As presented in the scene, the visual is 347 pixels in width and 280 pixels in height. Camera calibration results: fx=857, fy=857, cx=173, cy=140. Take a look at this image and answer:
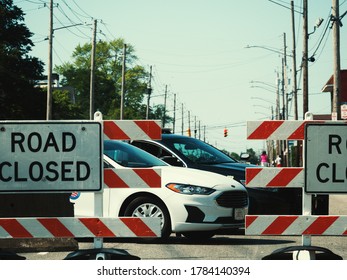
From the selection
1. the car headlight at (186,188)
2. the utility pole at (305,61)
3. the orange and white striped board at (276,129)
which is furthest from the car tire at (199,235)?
the utility pole at (305,61)

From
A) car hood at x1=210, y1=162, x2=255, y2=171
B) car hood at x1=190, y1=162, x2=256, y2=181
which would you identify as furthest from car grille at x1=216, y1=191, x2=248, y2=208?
car hood at x1=210, y1=162, x2=255, y2=171

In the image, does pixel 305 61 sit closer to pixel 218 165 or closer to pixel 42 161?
pixel 218 165

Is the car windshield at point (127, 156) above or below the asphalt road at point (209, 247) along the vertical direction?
above

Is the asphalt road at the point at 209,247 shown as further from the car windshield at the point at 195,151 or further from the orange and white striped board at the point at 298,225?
the orange and white striped board at the point at 298,225

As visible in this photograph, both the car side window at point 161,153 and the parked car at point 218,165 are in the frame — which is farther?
the car side window at point 161,153

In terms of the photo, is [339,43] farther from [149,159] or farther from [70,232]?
[70,232]

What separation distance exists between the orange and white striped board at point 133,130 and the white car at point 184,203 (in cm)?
492

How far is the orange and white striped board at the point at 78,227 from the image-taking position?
301 inches

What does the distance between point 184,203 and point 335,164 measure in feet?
16.6

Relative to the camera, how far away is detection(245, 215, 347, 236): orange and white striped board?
312 inches

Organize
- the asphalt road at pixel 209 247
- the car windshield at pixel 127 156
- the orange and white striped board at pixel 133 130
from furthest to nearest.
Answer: the car windshield at pixel 127 156
the asphalt road at pixel 209 247
the orange and white striped board at pixel 133 130

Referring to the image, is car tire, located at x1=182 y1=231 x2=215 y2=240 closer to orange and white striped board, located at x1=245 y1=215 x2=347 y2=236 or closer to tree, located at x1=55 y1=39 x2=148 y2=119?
orange and white striped board, located at x1=245 y1=215 x2=347 y2=236

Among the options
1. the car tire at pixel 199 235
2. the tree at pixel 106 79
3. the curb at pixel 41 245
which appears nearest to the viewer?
the curb at pixel 41 245

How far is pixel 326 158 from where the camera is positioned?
7793 mm
